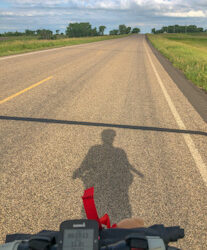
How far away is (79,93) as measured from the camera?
731 cm

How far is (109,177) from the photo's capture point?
320 cm

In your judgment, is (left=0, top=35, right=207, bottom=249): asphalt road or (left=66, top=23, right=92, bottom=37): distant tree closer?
(left=0, top=35, right=207, bottom=249): asphalt road

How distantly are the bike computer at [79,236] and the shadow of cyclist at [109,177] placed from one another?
1.41m

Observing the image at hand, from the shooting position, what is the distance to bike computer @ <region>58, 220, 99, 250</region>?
3.49 ft

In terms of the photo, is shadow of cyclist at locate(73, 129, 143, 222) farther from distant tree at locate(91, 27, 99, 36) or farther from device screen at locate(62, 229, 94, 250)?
distant tree at locate(91, 27, 99, 36)

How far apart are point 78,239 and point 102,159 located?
2.58 meters

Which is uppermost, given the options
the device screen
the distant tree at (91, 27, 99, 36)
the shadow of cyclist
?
the distant tree at (91, 27, 99, 36)

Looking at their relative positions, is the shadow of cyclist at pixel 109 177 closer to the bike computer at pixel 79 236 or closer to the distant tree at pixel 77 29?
the bike computer at pixel 79 236

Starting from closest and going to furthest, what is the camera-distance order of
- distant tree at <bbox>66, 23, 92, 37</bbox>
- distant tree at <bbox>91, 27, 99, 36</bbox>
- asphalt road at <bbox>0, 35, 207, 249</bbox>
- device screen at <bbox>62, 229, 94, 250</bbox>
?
1. device screen at <bbox>62, 229, 94, 250</bbox>
2. asphalt road at <bbox>0, 35, 207, 249</bbox>
3. distant tree at <bbox>66, 23, 92, 37</bbox>
4. distant tree at <bbox>91, 27, 99, 36</bbox>

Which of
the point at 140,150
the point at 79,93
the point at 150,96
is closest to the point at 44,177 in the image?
the point at 140,150

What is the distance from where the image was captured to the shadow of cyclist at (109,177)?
2.64m

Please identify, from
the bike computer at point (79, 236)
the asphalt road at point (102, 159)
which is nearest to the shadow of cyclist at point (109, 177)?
the asphalt road at point (102, 159)

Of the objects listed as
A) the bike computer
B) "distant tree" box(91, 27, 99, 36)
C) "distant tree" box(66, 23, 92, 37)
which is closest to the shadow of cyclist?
the bike computer

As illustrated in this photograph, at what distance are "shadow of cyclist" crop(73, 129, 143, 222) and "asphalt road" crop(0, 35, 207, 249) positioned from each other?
0.04 ft
